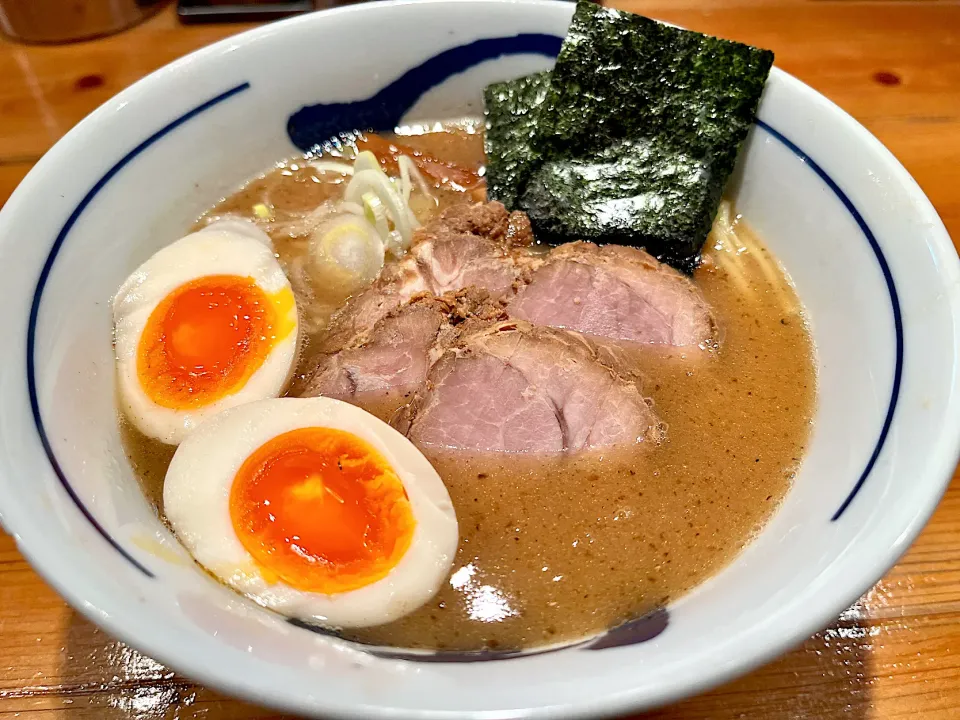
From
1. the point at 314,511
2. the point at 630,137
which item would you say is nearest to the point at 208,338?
the point at 314,511

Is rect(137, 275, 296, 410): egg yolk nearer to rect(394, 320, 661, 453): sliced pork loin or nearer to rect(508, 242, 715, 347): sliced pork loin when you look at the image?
rect(394, 320, 661, 453): sliced pork loin

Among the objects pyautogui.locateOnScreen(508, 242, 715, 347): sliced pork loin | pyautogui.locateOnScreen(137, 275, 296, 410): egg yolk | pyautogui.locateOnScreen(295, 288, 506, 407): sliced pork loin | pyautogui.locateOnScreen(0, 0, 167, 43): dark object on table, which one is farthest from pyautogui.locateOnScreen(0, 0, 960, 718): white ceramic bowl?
pyautogui.locateOnScreen(0, 0, 167, 43): dark object on table

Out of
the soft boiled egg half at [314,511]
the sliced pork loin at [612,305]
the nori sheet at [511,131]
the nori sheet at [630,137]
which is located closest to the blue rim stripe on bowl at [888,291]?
the nori sheet at [630,137]

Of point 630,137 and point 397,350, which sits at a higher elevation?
point 630,137

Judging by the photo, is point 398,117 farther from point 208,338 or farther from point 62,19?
point 62,19

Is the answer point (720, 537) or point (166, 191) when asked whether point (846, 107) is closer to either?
point (720, 537)

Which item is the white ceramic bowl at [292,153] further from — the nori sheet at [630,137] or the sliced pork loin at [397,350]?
the sliced pork loin at [397,350]
